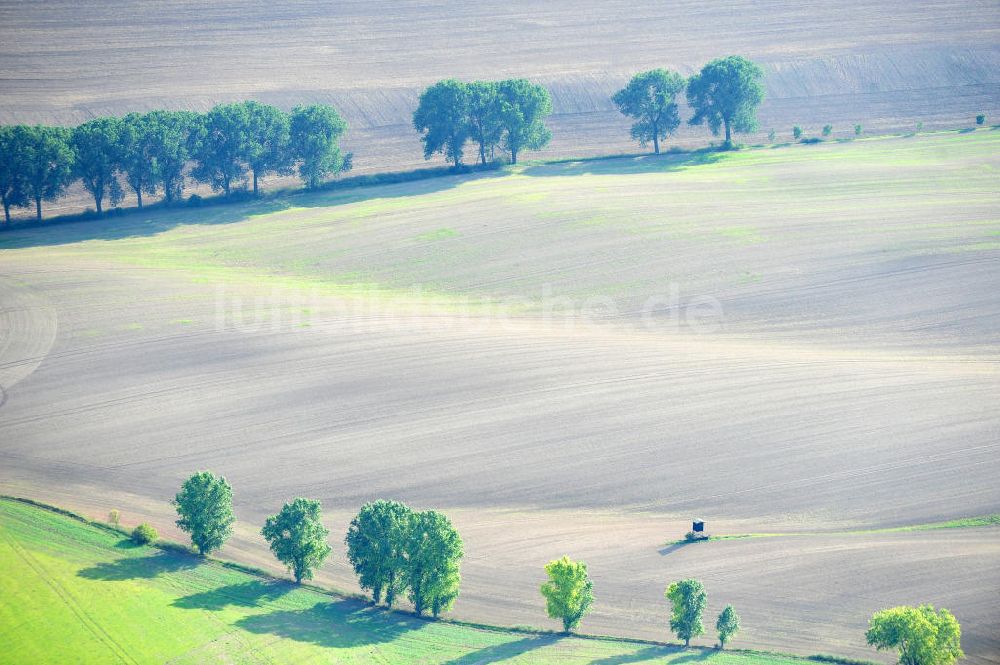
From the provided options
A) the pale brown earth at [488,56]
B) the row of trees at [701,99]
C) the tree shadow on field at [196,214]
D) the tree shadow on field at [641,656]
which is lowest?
the tree shadow on field at [641,656]

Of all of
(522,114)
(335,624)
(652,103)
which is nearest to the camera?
(335,624)

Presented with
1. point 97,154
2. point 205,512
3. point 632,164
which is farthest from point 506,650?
point 632,164

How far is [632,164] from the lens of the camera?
112 metres

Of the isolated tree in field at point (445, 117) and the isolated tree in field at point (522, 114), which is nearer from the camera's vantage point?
the isolated tree in field at point (445, 117)

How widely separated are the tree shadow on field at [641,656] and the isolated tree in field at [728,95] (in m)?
82.7

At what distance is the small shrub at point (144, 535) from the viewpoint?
164 ft

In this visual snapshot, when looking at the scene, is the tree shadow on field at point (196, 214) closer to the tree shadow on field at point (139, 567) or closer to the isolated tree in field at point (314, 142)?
the isolated tree in field at point (314, 142)

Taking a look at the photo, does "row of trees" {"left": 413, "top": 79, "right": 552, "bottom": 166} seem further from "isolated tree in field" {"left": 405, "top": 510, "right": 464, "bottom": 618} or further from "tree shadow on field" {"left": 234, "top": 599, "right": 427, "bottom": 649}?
"tree shadow on field" {"left": 234, "top": 599, "right": 427, "bottom": 649}

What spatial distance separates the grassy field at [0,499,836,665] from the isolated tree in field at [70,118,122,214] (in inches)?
2291

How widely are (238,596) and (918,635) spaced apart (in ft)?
89.8

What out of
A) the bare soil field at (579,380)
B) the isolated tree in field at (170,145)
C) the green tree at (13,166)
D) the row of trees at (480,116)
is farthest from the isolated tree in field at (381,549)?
the row of trees at (480,116)

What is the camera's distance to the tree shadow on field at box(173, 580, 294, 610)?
4475 centimetres

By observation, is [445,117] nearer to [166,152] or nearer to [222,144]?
[222,144]

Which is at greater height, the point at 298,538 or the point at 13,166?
the point at 13,166
